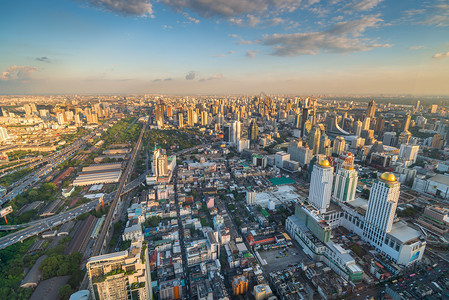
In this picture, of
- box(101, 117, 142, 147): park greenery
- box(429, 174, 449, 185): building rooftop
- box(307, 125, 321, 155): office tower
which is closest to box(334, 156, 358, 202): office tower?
box(429, 174, 449, 185): building rooftop

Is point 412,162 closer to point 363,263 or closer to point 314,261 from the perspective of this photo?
point 363,263

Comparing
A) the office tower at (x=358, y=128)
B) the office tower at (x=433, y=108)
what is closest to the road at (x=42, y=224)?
the office tower at (x=358, y=128)

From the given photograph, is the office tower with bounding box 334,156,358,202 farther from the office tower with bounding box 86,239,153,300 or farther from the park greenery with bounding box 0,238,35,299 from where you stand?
the park greenery with bounding box 0,238,35,299

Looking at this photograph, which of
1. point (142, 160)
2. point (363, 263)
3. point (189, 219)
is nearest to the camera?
point (363, 263)

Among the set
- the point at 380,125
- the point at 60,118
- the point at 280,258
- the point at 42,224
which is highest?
the point at 380,125

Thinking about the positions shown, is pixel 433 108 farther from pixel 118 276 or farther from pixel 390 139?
pixel 118 276

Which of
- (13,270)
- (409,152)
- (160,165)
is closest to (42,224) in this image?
(13,270)

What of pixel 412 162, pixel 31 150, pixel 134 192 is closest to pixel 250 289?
pixel 134 192
